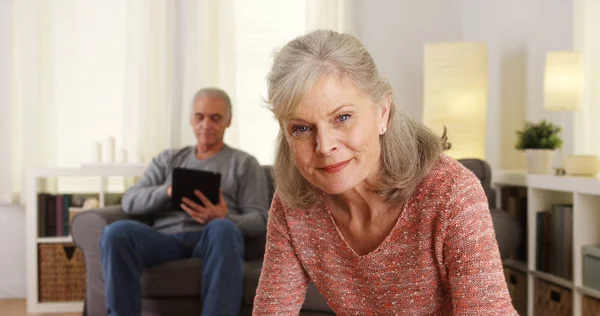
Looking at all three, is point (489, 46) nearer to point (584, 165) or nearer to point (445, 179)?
point (584, 165)

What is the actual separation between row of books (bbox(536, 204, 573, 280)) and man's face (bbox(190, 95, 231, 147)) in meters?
1.55

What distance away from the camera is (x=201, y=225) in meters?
3.37

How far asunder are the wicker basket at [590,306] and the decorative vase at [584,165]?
489mm

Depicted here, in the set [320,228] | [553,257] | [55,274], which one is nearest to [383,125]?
[320,228]

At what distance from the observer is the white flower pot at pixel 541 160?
323cm

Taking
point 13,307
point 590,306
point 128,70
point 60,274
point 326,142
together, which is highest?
point 128,70

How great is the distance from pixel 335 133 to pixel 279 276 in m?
0.37

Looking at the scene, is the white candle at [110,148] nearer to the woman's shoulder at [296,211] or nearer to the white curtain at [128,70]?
the white curtain at [128,70]

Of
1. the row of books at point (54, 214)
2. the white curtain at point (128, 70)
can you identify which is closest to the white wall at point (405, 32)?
the white curtain at point (128, 70)

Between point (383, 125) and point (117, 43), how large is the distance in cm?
365

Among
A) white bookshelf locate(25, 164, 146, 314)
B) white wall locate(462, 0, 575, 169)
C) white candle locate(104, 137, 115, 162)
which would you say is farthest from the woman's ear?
white candle locate(104, 137, 115, 162)

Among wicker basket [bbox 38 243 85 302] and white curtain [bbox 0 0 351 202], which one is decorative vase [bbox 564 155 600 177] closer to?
white curtain [bbox 0 0 351 202]

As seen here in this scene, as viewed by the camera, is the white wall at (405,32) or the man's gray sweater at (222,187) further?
the white wall at (405,32)

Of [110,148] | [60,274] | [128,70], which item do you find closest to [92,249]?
[60,274]
